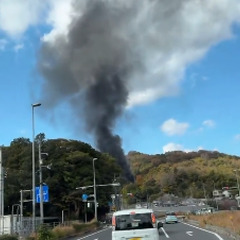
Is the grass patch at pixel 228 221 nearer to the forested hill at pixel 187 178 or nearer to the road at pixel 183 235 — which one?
the road at pixel 183 235

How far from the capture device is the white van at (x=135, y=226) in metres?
14.1

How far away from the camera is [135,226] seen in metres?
14.3

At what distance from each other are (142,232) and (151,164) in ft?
593

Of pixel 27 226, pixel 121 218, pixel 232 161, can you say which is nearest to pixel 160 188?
pixel 232 161

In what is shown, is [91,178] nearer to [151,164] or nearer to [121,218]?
[121,218]

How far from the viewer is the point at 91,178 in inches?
2881

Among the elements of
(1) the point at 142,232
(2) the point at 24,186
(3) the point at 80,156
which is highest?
(3) the point at 80,156

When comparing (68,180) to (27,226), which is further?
(68,180)

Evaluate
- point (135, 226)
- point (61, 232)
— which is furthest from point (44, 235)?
point (135, 226)

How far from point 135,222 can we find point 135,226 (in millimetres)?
138

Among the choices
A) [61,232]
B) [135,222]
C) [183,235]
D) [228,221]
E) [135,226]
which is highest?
[135,222]

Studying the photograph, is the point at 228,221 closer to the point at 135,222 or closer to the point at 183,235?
the point at 183,235

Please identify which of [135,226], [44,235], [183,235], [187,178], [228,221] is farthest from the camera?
[187,178]

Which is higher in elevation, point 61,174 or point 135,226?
point 61,174
